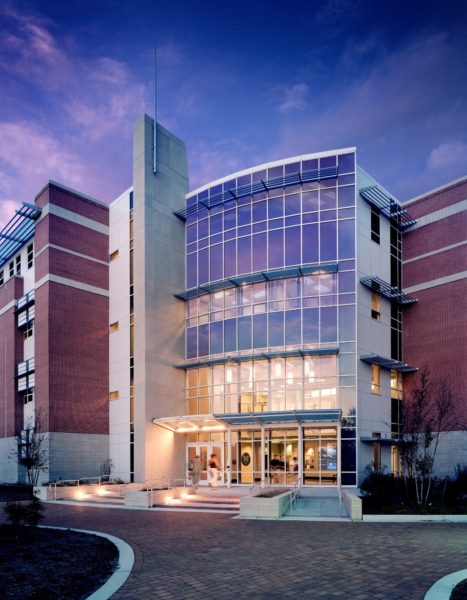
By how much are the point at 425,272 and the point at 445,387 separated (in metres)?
7.15

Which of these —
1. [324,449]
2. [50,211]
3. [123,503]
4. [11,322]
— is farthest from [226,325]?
[11,322]

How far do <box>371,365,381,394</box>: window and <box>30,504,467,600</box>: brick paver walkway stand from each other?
47.8 ft

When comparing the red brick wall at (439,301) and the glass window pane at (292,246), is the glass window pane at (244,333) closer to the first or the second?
the glass window pane at (292,246)

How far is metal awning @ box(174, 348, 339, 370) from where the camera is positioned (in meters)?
29.7

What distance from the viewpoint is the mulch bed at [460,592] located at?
27.2 ft

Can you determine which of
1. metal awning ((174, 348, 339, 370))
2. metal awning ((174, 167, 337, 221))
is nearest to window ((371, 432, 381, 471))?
metal awning ((174, 348, 339, 370))

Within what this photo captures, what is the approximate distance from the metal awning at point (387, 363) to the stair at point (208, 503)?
10.4 meters

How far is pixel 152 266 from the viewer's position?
3481 cm

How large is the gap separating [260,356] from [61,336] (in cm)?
1348

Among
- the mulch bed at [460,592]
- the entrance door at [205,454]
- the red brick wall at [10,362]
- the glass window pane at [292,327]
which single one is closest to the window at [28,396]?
the red brick wall at [10,362]

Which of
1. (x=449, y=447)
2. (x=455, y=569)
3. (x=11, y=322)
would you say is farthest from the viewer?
(x=11, y=322)

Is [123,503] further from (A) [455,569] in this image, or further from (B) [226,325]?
(A) [455,569]

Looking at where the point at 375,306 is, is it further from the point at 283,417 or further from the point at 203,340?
the point at 203,340

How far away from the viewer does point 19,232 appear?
40844 mm
